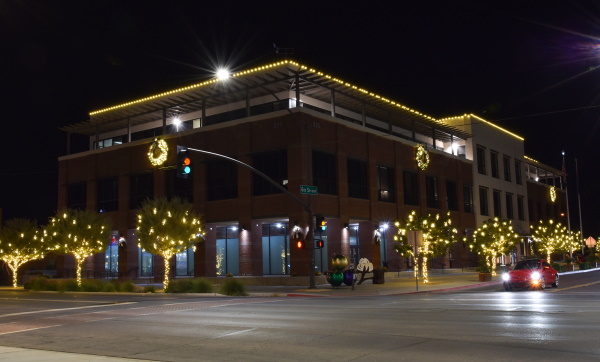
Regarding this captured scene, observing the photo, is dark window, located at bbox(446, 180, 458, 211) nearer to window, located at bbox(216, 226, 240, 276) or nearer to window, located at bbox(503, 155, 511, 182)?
window, located at bbox(503, 155, 511, 182)

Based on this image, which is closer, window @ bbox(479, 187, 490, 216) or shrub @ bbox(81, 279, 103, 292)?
shrub @ bbox(81, 279, 103, 292)

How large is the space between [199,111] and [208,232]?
11366 mm

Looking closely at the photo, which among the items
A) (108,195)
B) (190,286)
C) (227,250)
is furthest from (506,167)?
(190,286)

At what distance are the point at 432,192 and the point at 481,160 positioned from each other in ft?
Answer: 40.4

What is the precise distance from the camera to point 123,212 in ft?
164

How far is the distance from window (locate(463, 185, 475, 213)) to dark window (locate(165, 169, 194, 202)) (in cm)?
2834

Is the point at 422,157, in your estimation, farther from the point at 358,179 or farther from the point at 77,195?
the point at 77,195

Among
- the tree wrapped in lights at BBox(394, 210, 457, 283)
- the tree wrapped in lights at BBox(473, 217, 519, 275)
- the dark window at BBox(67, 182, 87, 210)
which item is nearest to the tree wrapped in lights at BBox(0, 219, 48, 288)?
the dark window at BBox(67, 182, 87, 210)

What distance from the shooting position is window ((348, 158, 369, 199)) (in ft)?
145

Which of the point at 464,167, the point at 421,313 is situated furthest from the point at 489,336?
the point at 464,167

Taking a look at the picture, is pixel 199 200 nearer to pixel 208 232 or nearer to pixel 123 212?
pixel 208 232

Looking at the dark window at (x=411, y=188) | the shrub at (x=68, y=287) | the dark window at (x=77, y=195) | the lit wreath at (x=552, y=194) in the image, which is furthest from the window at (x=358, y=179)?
the lit wreath at (x=552, y=194)

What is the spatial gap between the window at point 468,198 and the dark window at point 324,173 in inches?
886

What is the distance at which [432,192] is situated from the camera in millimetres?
54375
